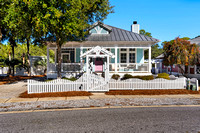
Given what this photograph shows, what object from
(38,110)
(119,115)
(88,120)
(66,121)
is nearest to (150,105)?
(119,115)

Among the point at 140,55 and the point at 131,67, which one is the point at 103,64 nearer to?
the point at 131,67

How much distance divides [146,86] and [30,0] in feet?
30.3

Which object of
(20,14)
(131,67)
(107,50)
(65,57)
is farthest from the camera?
(65,57)

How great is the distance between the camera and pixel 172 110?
6.24 m

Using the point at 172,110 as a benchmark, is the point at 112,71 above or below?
above

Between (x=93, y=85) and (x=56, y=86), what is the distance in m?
2.44

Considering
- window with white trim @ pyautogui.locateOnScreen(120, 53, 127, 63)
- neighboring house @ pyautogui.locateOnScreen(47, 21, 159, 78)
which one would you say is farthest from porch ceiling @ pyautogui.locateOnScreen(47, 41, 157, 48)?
→ window with white trim @ pyautogui.locateOnScreen(120, 53, 127, 63)

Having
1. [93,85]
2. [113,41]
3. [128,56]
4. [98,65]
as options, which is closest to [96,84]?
[93,85]

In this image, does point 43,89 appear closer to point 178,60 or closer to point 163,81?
point 163,81

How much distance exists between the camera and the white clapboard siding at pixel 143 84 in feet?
34.4

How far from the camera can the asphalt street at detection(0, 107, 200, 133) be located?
438 centimetres

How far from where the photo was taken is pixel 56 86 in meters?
9.89

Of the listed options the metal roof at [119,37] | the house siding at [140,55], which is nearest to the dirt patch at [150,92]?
the metal roof at [119,37]

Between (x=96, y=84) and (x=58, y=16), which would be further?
(x=96, y=84)
